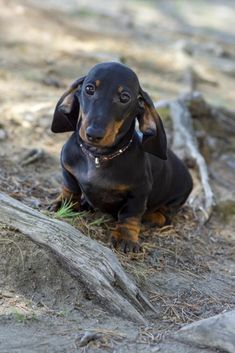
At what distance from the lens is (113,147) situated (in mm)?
4617

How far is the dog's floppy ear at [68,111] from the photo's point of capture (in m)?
4.70

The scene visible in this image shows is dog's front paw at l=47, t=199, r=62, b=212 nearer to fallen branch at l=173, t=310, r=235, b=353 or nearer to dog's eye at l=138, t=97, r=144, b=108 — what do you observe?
dog's eye at l=138, t=97, r=144, b=108

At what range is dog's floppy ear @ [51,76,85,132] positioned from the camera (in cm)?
470

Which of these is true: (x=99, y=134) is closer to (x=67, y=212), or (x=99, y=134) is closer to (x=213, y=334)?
(x=67, y=212)

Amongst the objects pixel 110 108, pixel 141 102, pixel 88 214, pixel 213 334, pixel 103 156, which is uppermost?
pixel 110 108

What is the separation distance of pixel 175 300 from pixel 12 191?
151cm

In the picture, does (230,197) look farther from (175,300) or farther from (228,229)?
(175,300)

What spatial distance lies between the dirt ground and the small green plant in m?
0.07

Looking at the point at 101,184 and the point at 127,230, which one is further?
the point at 127,230

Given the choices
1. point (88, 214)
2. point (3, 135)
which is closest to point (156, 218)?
point (88, 214)

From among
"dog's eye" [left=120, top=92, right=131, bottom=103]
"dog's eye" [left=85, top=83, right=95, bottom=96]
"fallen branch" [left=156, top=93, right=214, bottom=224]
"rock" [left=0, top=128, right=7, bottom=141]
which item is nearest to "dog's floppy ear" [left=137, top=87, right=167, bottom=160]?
"dog's eye" [left=120, top=92, right=131, bottom=103]

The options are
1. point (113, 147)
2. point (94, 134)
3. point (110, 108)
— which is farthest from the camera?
point (113, 147)

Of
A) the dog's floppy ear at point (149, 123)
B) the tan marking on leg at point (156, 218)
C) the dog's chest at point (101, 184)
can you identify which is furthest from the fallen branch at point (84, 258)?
the tan marking on leg at point (156, 218)

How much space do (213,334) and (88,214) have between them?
182 cm
